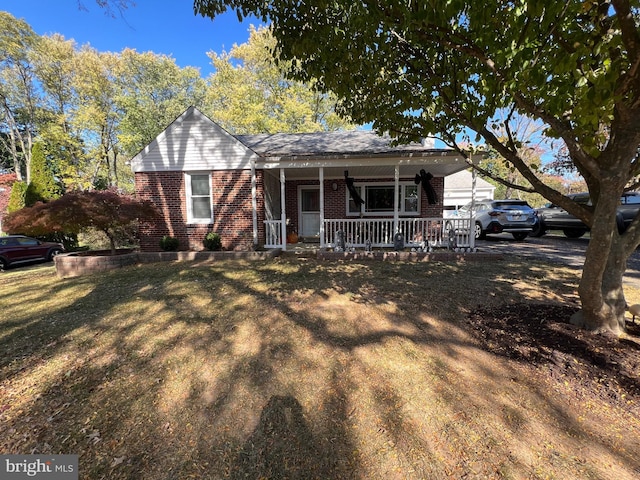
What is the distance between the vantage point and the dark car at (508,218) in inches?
491

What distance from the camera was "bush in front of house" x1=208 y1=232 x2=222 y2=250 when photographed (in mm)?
9484

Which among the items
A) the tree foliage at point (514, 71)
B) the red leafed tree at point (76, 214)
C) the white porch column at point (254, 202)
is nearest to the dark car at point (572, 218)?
the tree foliage at point (514, 71)

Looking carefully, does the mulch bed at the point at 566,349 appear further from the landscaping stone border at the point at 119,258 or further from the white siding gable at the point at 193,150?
the white siding gable at the point at 193,150

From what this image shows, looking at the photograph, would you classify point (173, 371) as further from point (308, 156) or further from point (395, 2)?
point (308, 156)

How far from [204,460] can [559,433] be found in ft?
9.07

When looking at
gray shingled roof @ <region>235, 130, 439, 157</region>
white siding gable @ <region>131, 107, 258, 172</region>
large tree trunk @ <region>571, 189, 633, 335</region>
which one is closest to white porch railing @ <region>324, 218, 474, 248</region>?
gray shingled roof @ <region>235, 130, 439, 157</region>

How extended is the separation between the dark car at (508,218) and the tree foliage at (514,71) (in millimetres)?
9038

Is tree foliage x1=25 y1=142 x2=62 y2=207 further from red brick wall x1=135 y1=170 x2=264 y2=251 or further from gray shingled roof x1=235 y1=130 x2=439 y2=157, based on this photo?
gray shingled roof x1=235 y1=130 x2=439 y2=157

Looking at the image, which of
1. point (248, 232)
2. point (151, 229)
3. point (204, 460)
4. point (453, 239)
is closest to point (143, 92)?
point (151, 229)

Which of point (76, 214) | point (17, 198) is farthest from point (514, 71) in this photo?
point (17, 198)

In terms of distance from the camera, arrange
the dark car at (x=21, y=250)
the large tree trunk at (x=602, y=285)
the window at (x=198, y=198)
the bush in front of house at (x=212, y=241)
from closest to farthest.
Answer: the large tree trunk at (x=602, y=285)
the bush in front of house at (x=212, y=241)
the window at (x=198, y=198)
the dark car at (x=21, y=250)

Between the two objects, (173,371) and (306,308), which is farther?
(306,308)

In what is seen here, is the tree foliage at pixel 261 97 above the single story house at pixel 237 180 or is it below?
above

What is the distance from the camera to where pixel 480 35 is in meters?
3.13
